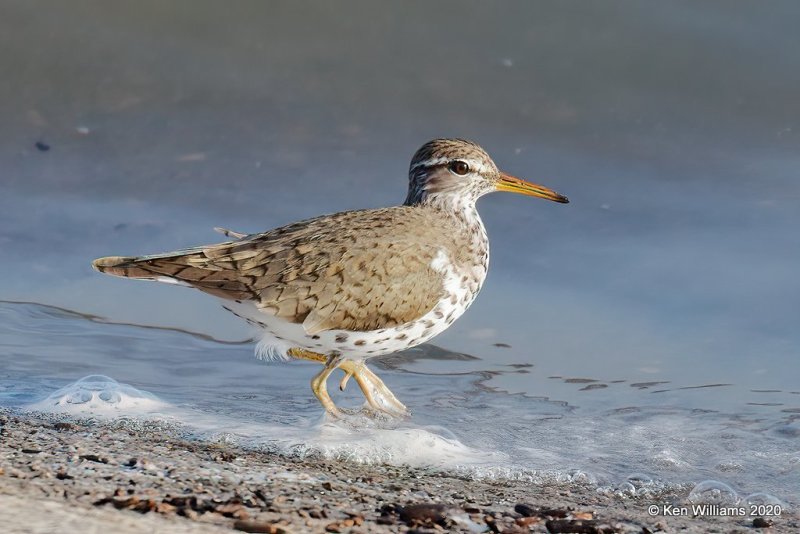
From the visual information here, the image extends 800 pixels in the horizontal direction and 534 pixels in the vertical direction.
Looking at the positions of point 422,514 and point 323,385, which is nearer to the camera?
A: point 422,514

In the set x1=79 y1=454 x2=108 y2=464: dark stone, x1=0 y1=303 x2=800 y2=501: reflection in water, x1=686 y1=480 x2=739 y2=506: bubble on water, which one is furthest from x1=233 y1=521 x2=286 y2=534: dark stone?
x1=686 y1=480 x2=739 y2=506: bubble on water

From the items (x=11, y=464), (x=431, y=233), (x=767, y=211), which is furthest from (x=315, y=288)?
(x=767, y=211)

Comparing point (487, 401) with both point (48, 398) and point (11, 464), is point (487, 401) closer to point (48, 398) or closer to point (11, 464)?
point (48, 398)

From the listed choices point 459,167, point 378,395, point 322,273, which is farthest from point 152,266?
point 459,167

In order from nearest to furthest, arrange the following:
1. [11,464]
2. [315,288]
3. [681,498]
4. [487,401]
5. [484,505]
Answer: [11,464] → [484,505] → [681,498] → [315,288] → [487,401]

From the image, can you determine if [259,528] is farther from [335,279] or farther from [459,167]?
[459,167]

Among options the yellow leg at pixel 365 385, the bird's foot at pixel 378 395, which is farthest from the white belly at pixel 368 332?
the bird's foot at pixel 378 395
